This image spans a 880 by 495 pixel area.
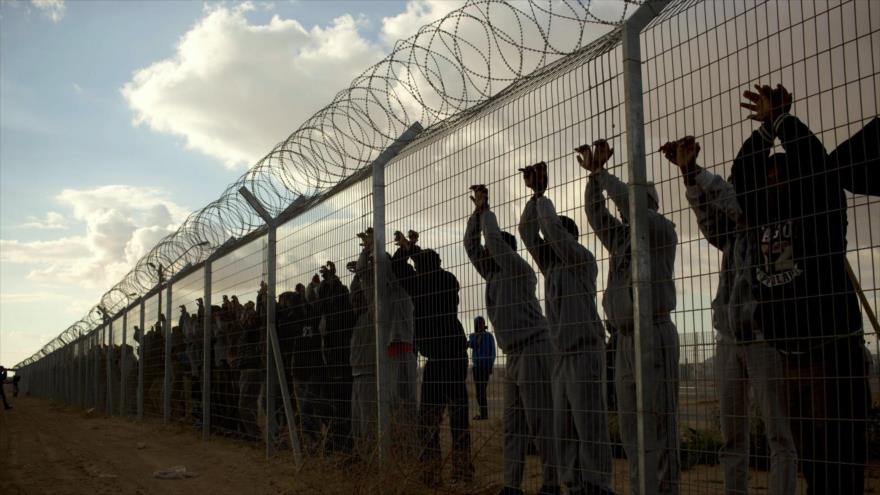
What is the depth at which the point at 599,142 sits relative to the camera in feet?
13.5

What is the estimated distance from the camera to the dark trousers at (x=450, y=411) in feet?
17.6

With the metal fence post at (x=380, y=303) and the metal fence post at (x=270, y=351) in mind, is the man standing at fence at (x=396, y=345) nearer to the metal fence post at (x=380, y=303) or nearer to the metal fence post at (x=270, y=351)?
the metal fence post at (x=380, y=303)

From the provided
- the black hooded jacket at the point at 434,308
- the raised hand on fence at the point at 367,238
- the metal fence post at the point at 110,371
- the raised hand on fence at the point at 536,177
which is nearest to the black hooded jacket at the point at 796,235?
the raised hand on fence at the point at 536,177

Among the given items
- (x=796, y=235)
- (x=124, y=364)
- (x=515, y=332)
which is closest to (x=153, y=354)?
(x=124, y=364)

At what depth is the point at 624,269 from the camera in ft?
13.6

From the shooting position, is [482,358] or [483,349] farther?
[483,349]

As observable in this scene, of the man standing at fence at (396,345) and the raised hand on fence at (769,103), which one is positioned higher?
the raised hand on fence at (769,103)

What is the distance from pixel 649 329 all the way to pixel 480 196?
1640 millimetres

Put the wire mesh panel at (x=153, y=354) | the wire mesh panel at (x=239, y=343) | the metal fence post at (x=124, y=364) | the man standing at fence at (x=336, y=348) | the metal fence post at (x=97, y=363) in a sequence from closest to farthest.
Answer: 1. the man standing at fence at (x=336, y=348)
2. the wire mesh panel at (x=239, y=343)
3. the wire mesh panel at (x=153, y=354)
4. the metal fence post at (x=124, y=364)
5. the metal fence post at (x=97, y=363)

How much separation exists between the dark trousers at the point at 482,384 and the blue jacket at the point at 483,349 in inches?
1.6

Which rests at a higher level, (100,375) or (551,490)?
(551,490)

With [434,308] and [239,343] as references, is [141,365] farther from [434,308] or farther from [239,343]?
[434,308]

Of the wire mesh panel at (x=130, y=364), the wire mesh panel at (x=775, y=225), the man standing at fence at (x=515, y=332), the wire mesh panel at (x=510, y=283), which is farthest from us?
the wire mesh panel at (x=130, y=364)

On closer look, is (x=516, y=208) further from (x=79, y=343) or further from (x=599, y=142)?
(x=79, y=343)
